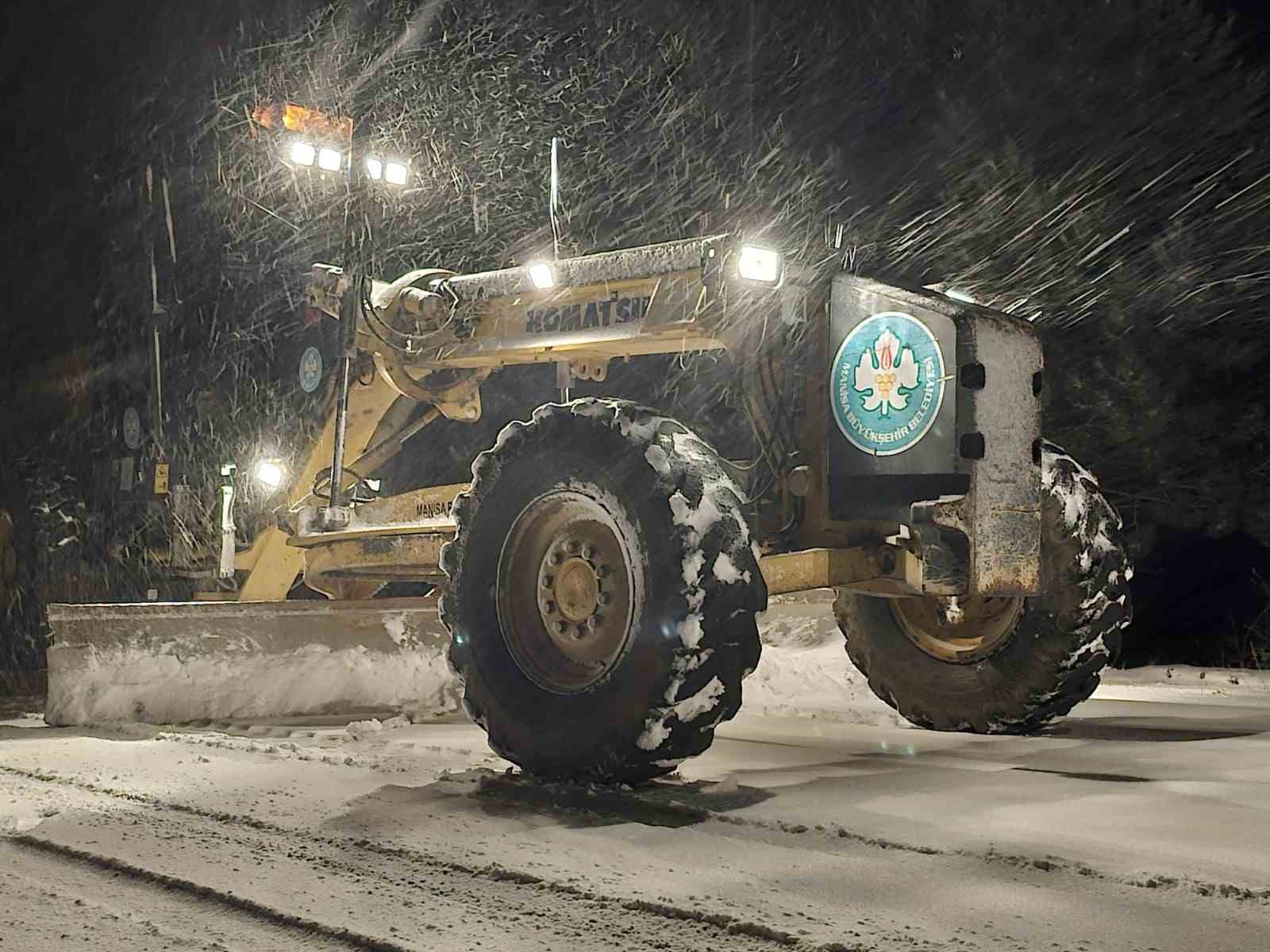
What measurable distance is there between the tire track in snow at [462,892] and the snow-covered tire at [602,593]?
3.38ft

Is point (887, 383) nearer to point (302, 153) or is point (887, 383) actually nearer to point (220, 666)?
point (302, 153)

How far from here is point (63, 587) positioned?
13.1 metres

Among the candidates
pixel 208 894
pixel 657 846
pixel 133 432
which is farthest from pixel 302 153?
pixel 208 894

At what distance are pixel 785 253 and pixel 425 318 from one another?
85.2 inches

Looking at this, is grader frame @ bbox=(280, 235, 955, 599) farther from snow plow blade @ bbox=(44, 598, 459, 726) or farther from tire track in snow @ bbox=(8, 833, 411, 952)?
tire track in snow @ bbox=(8, 833, 411, 952)

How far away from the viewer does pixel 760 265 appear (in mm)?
5727

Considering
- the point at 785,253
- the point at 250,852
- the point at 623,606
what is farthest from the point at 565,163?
the point at 250,852

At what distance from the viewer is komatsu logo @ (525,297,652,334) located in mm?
6289

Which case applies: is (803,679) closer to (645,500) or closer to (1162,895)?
(645,500)

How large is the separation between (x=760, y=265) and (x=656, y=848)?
8.50ft

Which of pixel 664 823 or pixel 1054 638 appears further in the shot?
pixel 1054 638

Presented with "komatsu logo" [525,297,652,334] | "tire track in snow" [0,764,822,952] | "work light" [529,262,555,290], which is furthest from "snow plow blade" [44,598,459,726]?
"tire track in snow" [0,764,822,952]

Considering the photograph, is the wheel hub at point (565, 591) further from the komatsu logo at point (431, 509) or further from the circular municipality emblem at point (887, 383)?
the komatsu logo at point (431, 509)

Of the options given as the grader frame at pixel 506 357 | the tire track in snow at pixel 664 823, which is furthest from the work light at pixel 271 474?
the tire track in snow at pixel 664 823
